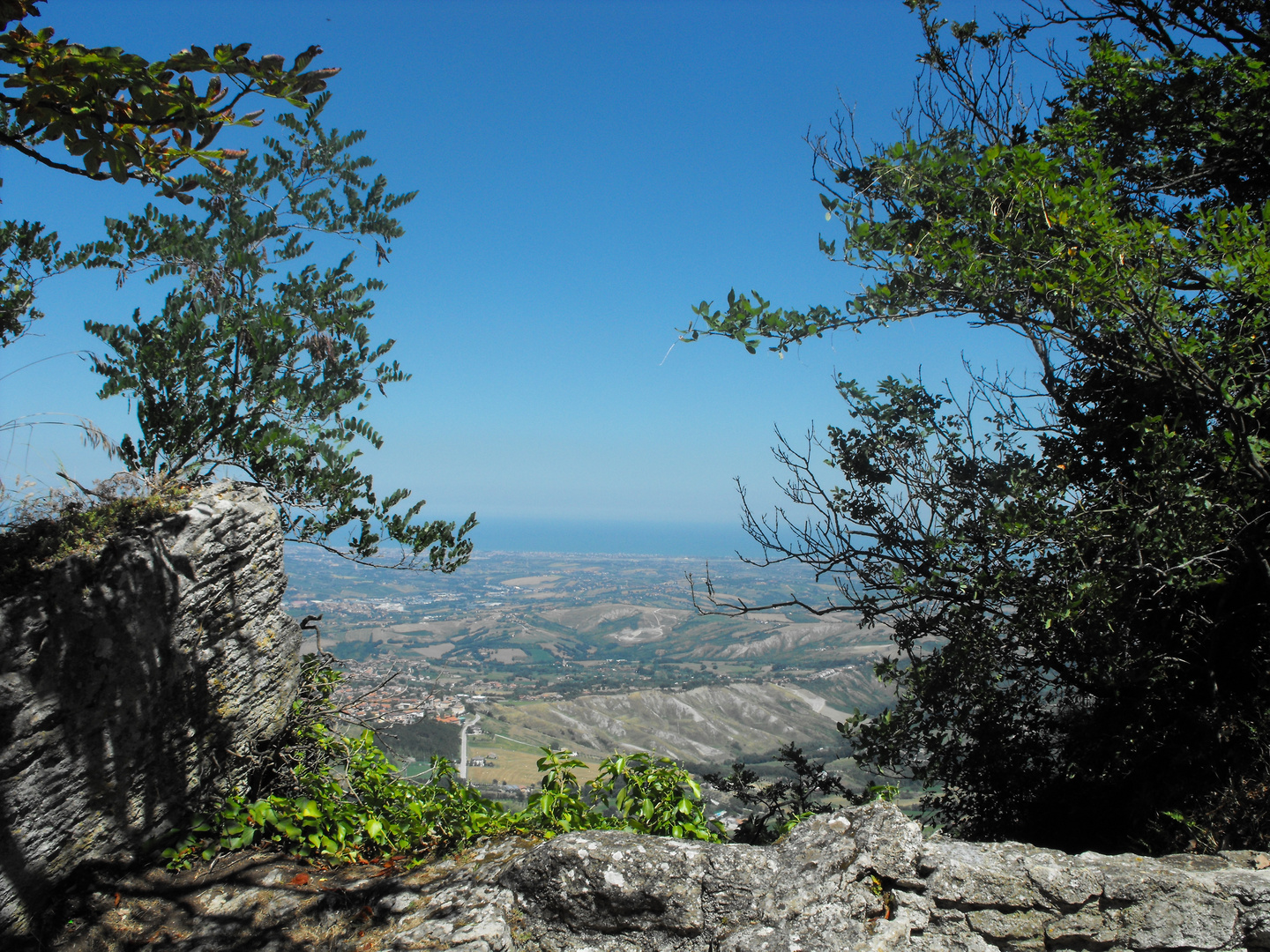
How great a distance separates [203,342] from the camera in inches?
169

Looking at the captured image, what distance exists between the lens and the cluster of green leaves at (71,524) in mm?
3146

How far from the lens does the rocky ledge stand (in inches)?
113

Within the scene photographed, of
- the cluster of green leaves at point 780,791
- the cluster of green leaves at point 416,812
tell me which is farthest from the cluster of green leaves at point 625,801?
the cluster of green leaves at point 780,791

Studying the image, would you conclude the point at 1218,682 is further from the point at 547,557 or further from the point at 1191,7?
the point at 547,557

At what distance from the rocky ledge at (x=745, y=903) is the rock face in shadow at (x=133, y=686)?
380 mm

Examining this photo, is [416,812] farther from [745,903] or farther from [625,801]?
[745,903]

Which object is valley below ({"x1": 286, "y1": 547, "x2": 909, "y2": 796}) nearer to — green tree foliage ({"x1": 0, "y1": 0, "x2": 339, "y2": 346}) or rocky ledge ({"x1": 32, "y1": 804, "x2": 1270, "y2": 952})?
rocky ledge ({"x1": 32, "y1": 804, "x2": 1270, "y2": 952})

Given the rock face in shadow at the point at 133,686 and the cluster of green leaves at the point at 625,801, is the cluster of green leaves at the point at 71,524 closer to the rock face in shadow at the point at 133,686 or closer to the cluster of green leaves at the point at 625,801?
the rock face in shadow at the point at 133,686

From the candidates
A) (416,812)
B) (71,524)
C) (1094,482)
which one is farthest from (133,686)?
(1094,482)

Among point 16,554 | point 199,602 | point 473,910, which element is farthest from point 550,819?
point 16,554

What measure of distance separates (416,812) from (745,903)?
2.08 meters

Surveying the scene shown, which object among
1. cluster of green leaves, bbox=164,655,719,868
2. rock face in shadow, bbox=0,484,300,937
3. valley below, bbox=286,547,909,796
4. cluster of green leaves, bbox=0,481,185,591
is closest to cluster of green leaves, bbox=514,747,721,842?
cluster of green leaves, bbox=164,655,719,868

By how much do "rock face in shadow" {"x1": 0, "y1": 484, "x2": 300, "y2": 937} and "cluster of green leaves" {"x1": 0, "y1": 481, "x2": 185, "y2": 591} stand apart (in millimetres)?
97

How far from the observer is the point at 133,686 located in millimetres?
3289
